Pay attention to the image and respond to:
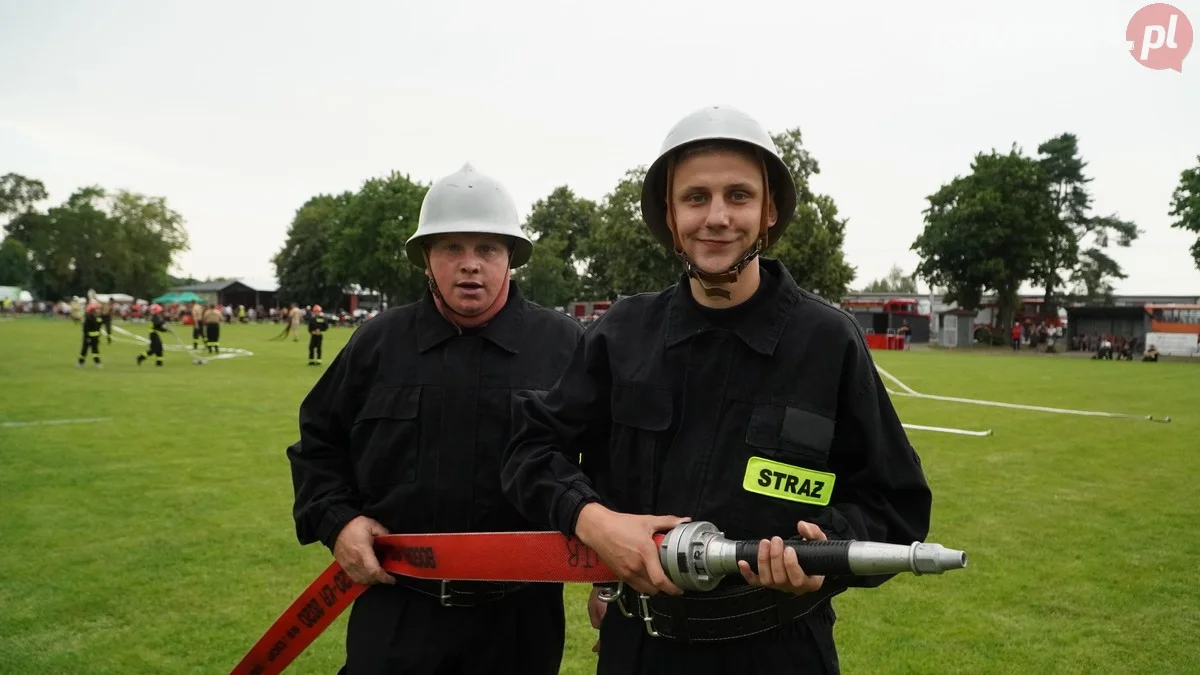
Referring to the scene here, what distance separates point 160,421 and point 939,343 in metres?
58.3

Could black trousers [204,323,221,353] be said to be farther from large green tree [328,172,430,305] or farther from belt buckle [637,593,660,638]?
large green tree [328,172,430,305]

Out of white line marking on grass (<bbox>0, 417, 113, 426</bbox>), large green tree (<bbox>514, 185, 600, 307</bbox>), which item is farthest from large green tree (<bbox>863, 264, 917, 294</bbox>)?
white line marking on grass (<bbox>0, 417, 113, 426</bbox>)

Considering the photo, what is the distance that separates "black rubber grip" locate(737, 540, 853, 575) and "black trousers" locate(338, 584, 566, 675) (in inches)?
56.0

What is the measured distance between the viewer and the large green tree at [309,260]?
94875 mm

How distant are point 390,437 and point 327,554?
4.36 meters

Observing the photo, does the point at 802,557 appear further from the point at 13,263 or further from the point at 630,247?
the point at 13,263

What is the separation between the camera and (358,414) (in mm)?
2943

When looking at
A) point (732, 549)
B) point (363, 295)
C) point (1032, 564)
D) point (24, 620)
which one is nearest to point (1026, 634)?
point (1032, 564)

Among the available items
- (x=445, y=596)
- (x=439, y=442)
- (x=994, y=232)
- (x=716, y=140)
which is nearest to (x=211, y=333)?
(x=439, y=442)

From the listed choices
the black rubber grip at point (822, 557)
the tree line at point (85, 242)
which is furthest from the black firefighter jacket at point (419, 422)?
the tree line at point (85, 242)

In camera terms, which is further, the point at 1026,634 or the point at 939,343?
the point at 939,343

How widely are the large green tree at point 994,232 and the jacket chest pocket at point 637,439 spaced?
206 feet

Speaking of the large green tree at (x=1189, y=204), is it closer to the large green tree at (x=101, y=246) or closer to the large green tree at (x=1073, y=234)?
the large green tree at (x=1073, y=234)

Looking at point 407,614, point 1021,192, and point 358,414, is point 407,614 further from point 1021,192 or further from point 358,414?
point 1021,192
